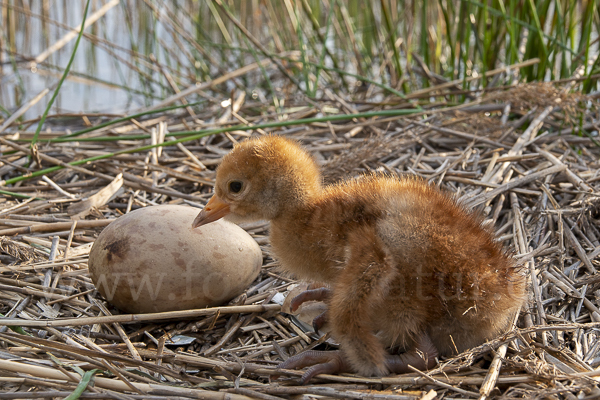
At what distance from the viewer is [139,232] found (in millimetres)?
2264

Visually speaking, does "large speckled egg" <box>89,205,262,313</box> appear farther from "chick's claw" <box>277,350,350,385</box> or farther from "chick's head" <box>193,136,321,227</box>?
"chick's claw" <box>277,350,350,385</box>

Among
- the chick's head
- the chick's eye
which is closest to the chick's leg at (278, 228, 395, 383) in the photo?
the chick's head

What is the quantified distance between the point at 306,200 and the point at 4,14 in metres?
6.08

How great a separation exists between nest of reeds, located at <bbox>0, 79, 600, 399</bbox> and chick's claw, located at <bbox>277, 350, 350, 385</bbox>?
0.05 meters

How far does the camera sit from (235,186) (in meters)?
2.29

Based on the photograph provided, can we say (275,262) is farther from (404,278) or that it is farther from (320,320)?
(404,278)

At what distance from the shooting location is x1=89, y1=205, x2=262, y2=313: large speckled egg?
2207 millimetres

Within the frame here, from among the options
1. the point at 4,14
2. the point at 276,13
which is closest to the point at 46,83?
the point at 4,14

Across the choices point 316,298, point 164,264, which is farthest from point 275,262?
point 164,264

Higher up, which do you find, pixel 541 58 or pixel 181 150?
pixel 541 58

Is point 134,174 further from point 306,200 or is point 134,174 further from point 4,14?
point 4,14

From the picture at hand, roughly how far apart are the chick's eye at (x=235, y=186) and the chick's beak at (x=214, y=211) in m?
0.07

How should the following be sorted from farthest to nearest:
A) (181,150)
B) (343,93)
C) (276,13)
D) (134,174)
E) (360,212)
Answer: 1. (276,13)
2. (343,93)
3. (181,150)
4. (134,174)
5. (360,212)

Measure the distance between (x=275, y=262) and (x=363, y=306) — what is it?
0.90m
